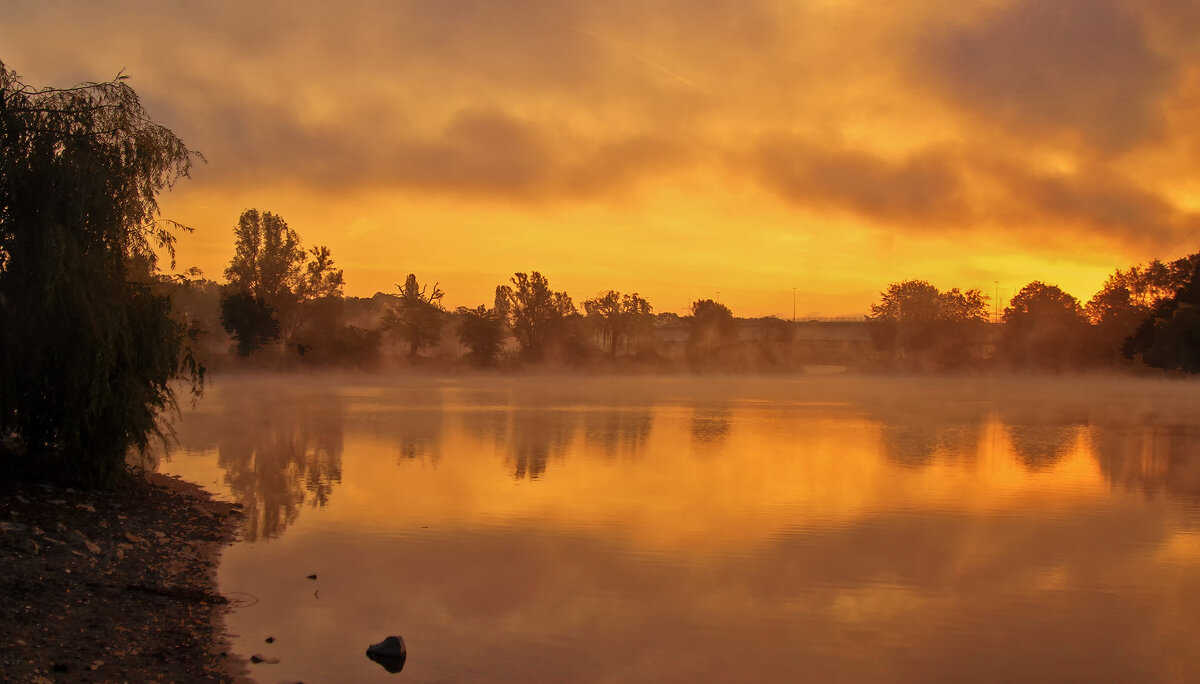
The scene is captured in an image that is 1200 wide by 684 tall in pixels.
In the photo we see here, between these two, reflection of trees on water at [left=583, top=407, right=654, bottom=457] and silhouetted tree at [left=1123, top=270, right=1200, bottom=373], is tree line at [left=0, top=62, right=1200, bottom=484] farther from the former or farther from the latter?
reflection of trees on water at [left=583, top=407, right=654, bottom=457]

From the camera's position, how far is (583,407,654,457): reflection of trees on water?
120 ft

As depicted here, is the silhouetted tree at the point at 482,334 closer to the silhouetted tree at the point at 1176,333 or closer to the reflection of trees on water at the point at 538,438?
the reflection of trees on water at the point at 538,438

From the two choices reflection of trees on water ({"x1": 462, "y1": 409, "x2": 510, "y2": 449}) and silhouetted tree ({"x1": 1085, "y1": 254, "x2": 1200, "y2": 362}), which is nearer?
reflection of trees on water ({"x1": 462, "y1": 409, "x2": 510, "y2": 449})

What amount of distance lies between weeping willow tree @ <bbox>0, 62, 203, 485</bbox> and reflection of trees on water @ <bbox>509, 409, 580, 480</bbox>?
11.4 metres

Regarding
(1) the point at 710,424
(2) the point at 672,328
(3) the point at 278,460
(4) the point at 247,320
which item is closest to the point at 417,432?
(3) the point at 278,460

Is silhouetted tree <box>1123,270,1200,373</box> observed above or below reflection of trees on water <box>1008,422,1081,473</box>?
above

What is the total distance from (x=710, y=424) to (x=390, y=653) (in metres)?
37.5

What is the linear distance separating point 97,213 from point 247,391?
6266 cm

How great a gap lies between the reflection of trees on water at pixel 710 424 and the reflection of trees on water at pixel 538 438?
5.45m

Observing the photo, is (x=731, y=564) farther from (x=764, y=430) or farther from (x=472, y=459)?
(x=764, y=430)

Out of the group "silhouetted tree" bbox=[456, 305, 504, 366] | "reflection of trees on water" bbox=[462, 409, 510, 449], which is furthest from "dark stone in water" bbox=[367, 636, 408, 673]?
"silhouetted tree" bbox=[456, 305, 504, 366]

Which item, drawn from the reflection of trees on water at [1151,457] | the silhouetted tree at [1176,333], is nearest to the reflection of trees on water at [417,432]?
the reflection of trees on water at [1151,457]

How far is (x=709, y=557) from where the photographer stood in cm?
1712

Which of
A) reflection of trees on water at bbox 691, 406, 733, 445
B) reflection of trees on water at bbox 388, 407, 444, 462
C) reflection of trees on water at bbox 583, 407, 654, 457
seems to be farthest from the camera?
reflection of trees on water at bbox 691, 406, 733, 445
